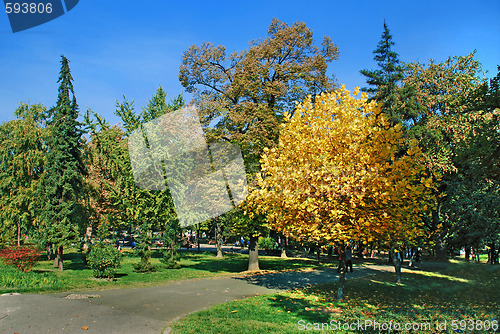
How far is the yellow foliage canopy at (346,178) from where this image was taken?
925 cm

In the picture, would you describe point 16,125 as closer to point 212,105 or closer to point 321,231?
point 212,105

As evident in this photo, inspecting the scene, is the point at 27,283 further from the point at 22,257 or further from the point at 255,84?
the point at 255,84

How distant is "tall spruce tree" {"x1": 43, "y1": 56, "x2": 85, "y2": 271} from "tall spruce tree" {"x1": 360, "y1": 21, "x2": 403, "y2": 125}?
2253 centimetres

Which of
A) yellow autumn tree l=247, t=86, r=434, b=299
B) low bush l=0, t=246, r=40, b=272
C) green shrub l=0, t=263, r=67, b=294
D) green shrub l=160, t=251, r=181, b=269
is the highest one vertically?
yellow autumn tree l=247, t=86, r=434, b=299

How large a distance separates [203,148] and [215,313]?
12365 millimetres

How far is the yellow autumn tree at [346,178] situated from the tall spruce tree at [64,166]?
1299 centimetres

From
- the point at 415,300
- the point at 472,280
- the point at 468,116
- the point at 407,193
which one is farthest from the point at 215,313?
the point at 468,116

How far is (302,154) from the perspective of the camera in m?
10.0

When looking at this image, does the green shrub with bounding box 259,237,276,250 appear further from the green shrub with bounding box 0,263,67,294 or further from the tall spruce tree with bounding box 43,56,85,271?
the green shrub with bounding box 0,263,67,294

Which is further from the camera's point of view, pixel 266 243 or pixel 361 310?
pixel 266 243

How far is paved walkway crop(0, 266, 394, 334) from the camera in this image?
275 inches

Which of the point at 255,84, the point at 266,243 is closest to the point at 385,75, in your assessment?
the point at 255,84

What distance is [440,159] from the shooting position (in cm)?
2327

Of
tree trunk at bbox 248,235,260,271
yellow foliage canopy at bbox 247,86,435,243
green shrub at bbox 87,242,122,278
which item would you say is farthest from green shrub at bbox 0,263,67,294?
tree trunk at bbox 248,235,260,271
